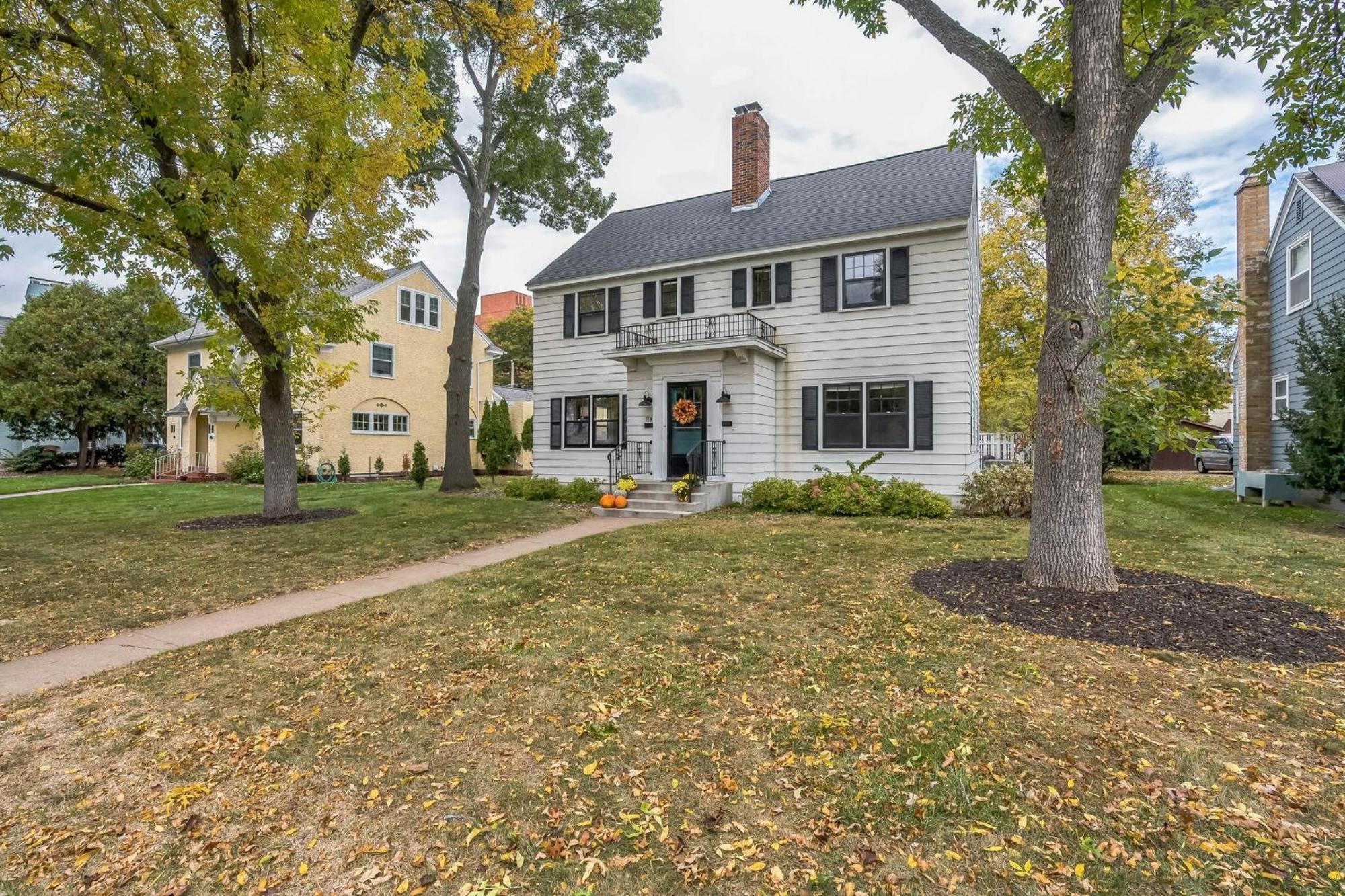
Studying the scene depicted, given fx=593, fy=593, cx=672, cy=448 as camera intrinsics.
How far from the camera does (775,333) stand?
12.9 meters

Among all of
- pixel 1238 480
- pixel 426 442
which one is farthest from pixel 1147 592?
pixel 426 442

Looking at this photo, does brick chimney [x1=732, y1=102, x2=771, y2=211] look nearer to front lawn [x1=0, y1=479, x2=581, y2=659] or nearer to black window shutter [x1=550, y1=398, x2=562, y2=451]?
black window shutter [x1=550, y1=398, x2=562, y2=451]

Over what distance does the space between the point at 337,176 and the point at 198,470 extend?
18.3 metres

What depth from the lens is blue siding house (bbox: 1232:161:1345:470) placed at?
1158 cm

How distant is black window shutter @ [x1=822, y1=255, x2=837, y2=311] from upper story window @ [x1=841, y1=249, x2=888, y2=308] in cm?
15

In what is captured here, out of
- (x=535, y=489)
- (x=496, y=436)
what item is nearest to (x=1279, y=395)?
(x=535, y=489)

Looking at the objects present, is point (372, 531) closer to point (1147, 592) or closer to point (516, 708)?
point (516, 708)

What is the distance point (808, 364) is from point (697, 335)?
102 inches

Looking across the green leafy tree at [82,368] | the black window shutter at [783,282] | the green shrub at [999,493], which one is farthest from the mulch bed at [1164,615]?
the green leafy tree at [82,368]

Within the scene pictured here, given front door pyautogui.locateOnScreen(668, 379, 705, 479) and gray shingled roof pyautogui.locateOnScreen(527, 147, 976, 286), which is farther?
front door pyautogui.locateOnScreen(668, 379, 705, 479)

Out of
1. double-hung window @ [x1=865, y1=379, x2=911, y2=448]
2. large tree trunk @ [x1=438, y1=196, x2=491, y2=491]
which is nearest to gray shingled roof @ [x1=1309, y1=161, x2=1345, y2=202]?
double-hung window @ [x1=865, y1=379, x2=911, y2=448]

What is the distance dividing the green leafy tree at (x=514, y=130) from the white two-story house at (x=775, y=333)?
2191 millimetres

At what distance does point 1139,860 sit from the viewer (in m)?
2.11

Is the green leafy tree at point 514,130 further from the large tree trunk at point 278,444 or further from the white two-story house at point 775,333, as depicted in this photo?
the large tree trunk at point 278,444
